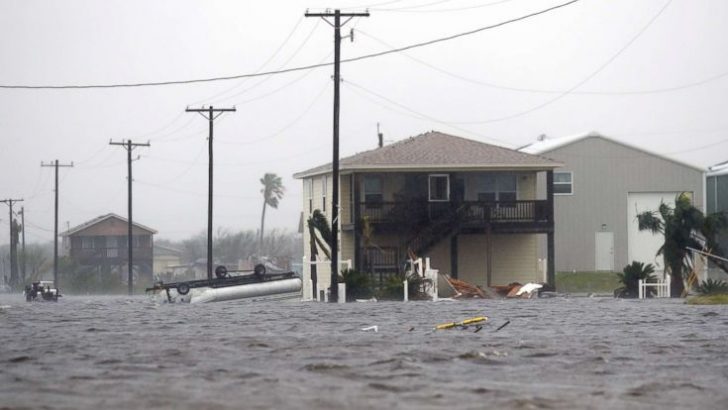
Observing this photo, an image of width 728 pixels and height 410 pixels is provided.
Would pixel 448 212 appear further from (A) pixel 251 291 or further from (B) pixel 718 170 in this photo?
(B) pixel 718 170

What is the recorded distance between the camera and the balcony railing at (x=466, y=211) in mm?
57781

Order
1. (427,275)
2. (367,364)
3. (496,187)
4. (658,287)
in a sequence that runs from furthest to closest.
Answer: (496,187), (658,287), (427,275), (367,364)

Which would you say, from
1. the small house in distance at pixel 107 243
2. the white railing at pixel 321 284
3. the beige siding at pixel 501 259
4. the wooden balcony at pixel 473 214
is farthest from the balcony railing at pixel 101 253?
Result: the wooden balcony at pixel 473 214

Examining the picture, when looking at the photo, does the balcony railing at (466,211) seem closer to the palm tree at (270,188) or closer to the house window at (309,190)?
the house window at (309,190)

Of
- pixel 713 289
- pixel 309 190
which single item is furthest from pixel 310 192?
pixel 713 289

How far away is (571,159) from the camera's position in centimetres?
6931

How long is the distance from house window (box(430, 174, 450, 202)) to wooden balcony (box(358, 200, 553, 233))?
2.92 ft

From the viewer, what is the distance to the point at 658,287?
51.2m

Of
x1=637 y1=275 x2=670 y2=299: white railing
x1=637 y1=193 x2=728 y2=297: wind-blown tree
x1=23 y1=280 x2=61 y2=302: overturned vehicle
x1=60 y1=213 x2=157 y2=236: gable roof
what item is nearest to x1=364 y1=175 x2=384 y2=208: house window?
x1=637 y1=193 x2=728 y2=297: wind-blown tree

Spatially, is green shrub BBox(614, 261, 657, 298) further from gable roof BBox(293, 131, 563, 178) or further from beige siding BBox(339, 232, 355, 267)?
beige siding BBox(339, 232, 355, 267)

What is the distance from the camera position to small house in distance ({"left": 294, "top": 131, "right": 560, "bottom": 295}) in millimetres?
57688

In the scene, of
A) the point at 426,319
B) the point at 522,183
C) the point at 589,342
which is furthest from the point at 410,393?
the point at 522,183

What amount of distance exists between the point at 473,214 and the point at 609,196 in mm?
12866

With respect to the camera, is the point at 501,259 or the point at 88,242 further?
the point at 88,242
